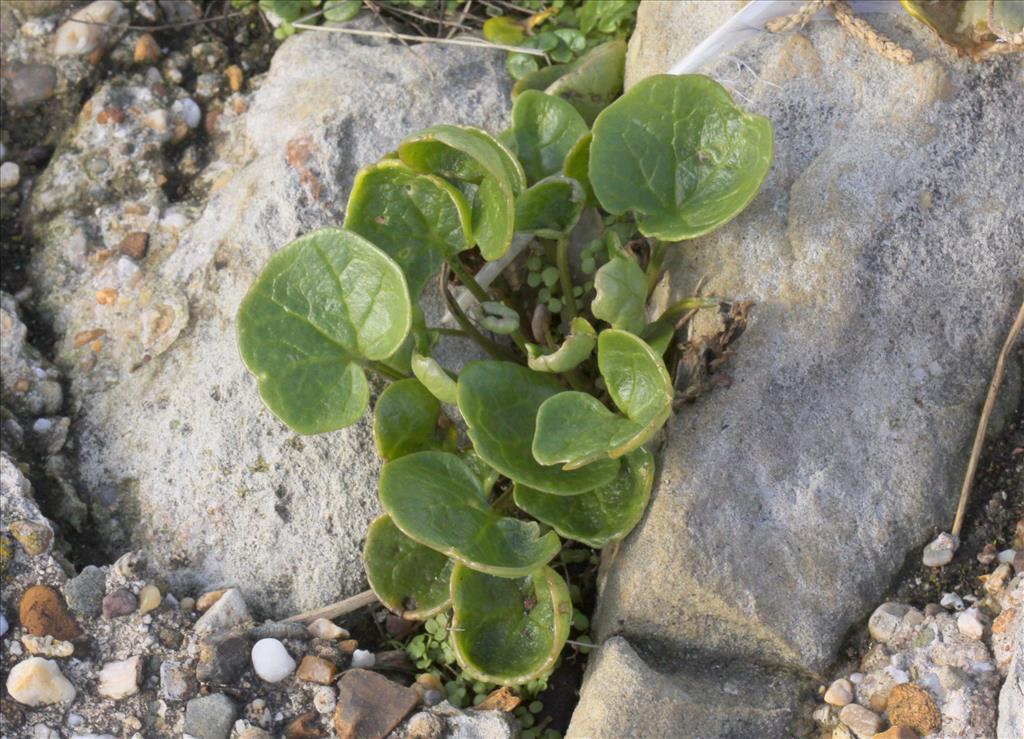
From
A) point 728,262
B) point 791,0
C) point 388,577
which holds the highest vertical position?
point 791,0

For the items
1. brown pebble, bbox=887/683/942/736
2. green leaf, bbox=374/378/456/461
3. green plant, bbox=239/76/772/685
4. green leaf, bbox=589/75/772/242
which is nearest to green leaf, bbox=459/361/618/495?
green plant, bbox=239/76/772/685

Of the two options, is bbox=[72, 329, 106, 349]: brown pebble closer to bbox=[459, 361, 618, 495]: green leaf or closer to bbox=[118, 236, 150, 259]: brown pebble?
bbox=[118, 236, 150, 259]: brown pebble

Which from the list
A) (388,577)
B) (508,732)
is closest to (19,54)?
(388,577)

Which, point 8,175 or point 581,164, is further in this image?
point 8,175

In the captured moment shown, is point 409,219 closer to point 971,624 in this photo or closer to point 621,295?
point 621,295

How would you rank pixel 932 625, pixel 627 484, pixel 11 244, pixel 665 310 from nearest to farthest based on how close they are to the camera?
pixel 932 625 < pixel 627 484 < pixel 665 310 < pixel 11 244

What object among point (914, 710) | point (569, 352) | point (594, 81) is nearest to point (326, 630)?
point (569, 352)

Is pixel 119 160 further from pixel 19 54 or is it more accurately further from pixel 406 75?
pixel 406 75
